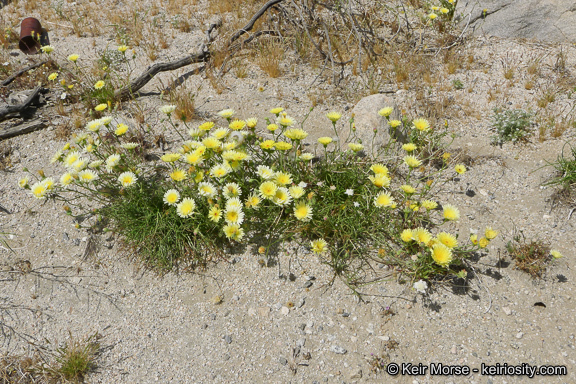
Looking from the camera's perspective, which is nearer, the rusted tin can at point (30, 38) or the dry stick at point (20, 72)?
the dry stick at point (20, 72)

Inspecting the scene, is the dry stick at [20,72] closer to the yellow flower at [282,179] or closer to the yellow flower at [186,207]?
the yellow flower at [186,207]

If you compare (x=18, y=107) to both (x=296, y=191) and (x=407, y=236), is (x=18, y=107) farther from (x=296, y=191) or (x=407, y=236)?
(x=407, y=236)

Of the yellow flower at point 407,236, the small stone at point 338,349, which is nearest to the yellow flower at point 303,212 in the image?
the yellow flower at point 407,236

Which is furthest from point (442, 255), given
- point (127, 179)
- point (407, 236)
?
point (127, 179)

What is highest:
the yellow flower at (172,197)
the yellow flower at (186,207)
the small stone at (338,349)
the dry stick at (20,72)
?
the dry stick at (20,72)

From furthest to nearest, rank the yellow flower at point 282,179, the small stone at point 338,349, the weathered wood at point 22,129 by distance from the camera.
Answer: the weathered wood at point 22,129, the yellow flower at point 282,179, the small stone at point 338,349

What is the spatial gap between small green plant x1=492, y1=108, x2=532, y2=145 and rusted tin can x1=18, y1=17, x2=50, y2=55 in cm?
580

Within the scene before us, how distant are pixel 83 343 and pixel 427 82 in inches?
166

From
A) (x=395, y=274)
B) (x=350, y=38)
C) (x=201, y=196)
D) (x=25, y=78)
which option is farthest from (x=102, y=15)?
(x=395, y=274)

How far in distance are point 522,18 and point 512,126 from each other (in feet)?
7.61

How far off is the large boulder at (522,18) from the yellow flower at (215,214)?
4.53 meters

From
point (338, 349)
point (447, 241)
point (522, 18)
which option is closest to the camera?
point (338, 349)

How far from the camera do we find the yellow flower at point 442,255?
239 cm

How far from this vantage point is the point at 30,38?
5.32m
